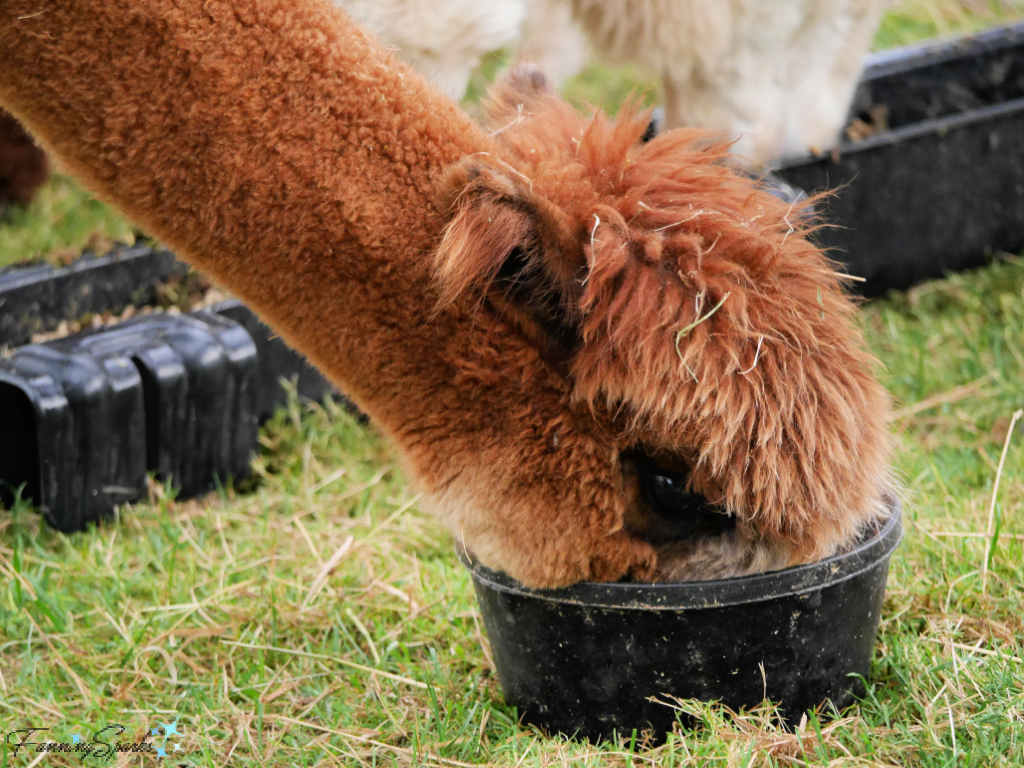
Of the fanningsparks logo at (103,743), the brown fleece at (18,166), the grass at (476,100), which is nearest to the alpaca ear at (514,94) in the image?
the grass at (476,100)

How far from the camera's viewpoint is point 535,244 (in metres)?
1.55

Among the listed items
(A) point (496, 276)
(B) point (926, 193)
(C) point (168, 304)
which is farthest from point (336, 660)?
(B) point (926, 193)

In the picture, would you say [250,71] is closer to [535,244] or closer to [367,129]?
[367,129]

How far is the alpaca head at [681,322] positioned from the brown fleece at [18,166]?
392cm

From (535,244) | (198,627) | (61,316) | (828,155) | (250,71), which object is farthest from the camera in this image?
(828,155)

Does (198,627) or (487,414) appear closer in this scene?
(487,414)

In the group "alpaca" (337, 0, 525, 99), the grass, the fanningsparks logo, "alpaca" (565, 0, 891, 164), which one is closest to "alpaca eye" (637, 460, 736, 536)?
the grass

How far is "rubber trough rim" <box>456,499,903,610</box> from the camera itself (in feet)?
5.82

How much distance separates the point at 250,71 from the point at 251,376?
1692 millimetres

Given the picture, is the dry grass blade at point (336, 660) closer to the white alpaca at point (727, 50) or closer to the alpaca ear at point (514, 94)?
the alpaca ear at point (514, 94)

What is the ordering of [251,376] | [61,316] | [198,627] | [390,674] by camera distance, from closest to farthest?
1. [390,674]
2. [198,627]
3. [251,376]
4. [61,316]

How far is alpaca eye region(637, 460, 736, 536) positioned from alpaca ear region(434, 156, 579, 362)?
257 mm

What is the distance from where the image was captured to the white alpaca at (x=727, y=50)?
3014 millimetres

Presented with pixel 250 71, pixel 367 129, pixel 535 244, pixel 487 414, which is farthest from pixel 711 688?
pixel 250 71
